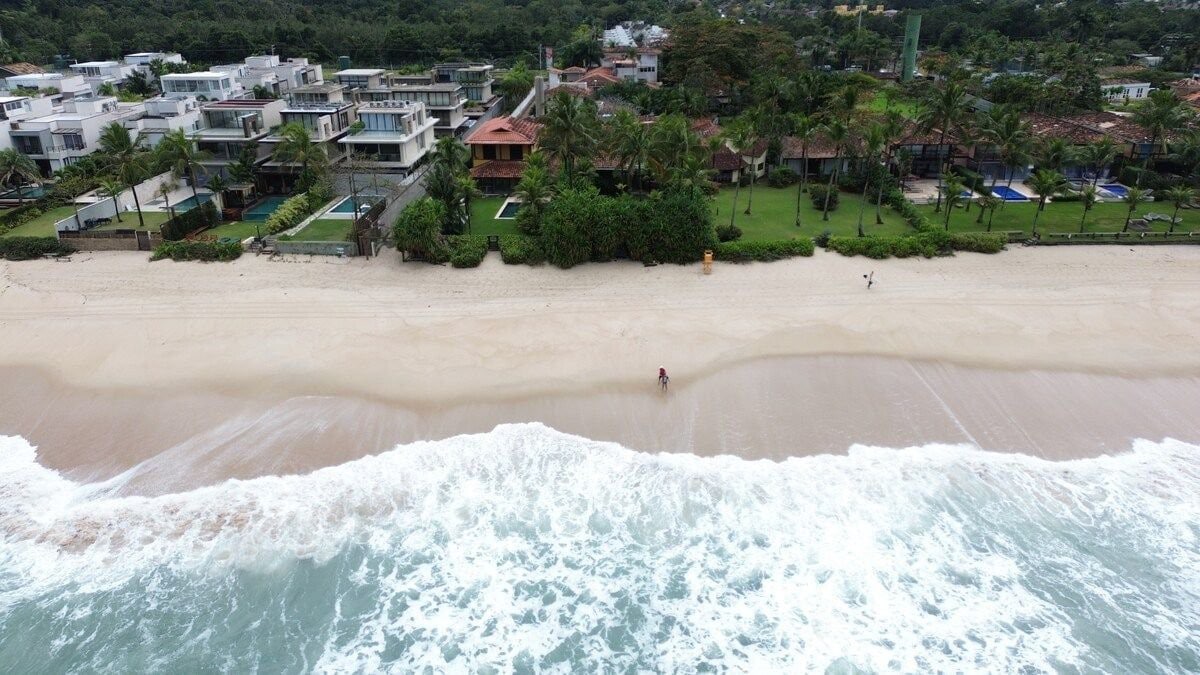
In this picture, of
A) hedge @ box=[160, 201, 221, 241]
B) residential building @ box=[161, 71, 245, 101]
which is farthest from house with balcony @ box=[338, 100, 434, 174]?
residential building @ box=[161, 71, 245, 101]

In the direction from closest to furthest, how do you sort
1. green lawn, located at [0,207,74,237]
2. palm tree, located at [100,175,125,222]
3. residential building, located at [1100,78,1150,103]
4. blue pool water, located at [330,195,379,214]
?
palm tree, located at [100,175,125,222]
green lawn, located at [0,207,74,237]
blue pool water, located at [330,195,379,214]
residential building, located at [1100,78,1150,103]

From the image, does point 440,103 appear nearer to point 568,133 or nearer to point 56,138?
point 568,133

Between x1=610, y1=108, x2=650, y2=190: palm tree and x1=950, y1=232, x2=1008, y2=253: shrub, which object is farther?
x1=610, y1=108, x2=650, y2=190: palm tree

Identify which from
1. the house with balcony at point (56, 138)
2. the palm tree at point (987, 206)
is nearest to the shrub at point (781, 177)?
the palm tree at point (987, 206)

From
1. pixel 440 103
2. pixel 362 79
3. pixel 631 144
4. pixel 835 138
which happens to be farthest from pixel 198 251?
pixel 362 79

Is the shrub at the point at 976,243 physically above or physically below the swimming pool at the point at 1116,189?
below

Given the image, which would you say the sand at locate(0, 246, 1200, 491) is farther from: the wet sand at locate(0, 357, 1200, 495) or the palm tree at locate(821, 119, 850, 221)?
the palm tree at locate(821, 119, 850, 221)

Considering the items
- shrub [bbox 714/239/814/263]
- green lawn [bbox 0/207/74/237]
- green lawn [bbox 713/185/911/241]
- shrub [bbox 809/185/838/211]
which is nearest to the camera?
shrub [bbox 714/239/814/263]

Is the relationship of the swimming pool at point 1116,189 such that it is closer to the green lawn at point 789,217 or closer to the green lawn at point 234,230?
the green lawn at point 789,217
